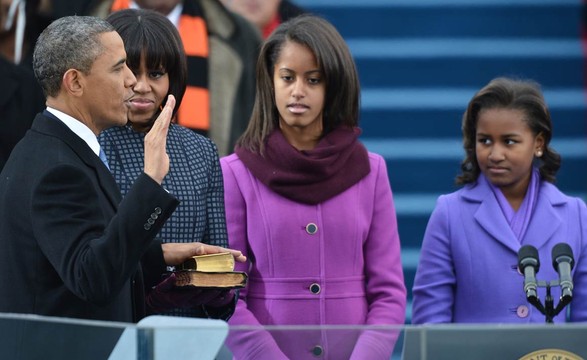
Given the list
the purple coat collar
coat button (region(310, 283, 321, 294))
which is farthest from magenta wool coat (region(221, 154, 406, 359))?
the purple coat collar

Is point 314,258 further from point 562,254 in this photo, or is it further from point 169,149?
point 562,254

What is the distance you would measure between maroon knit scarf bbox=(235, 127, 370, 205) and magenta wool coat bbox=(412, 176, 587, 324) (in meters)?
0.45

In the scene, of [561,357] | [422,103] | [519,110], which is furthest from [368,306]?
[422,103]

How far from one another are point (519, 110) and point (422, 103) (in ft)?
11.1

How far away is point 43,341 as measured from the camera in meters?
3.48

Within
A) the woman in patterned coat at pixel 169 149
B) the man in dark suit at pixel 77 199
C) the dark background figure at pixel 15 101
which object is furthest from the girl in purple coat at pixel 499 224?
the dark background figure at pixel 15 101

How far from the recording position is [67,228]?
11.8ft

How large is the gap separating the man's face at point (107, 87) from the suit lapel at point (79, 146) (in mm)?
101

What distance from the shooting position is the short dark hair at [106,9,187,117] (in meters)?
4.41

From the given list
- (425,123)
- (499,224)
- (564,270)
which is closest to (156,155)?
(564,270)

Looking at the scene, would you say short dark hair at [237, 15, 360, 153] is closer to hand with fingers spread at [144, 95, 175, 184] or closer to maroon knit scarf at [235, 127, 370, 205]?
maroon knit scarf at [235, 127, 370, 205]

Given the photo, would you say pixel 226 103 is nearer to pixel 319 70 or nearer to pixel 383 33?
pixel 319 70

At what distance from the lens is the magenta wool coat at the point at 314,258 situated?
4.68 metres

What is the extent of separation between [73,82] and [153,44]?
0.65 m
